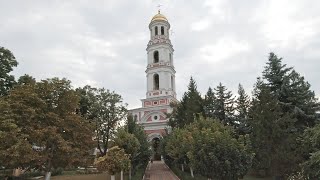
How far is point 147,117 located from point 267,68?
30415 mm

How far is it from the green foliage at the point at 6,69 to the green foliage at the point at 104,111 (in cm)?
1350

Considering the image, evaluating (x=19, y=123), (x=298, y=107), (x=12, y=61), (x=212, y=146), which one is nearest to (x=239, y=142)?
(x=212, y=146)

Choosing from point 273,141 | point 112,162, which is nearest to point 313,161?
point 273,141

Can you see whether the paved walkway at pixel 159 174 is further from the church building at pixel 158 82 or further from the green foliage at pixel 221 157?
the church building at pixel 158 82

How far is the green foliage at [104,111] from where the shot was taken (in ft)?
140

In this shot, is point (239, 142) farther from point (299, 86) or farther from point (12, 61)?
point (12, 61)

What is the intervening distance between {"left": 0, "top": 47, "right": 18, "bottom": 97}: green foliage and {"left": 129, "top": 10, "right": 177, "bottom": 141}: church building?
2788cm

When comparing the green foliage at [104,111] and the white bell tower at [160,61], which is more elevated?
the white bell tower at [160,61]

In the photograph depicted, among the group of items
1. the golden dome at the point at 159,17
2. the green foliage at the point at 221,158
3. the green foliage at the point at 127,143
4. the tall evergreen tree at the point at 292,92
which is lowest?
the green foliage at the point at 221,158

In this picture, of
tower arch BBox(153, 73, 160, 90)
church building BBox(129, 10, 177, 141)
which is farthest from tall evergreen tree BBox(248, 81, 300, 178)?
tower arch BBox(153, 73, 160, 90)

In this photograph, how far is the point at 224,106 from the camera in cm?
3847

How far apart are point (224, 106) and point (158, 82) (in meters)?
20.5

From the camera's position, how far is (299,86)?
90.5ft

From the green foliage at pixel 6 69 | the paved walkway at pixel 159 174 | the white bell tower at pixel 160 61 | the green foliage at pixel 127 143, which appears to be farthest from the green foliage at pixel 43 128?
the white bell tower at pixel 160 61
